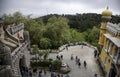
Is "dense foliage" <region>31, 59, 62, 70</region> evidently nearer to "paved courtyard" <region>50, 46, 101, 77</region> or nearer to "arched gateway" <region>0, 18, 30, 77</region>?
"paved courtyard" <region>50, 46, 101, 77</region>

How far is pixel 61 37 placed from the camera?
42219 mm

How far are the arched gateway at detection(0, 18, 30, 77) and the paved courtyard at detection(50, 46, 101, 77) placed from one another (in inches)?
290

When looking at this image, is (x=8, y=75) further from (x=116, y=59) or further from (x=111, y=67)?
(x=111, y=67)

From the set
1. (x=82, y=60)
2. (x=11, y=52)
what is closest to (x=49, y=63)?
(x=82, y=60)

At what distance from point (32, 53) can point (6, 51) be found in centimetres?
1710

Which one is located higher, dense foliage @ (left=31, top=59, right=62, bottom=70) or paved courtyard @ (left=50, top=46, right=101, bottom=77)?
dense foliage @ (left=31, top=59, right=62, bottom=70)

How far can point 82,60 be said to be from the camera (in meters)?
32.2

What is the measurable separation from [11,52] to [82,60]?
16.2 m

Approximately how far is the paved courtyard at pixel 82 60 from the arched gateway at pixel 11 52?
24.2 ft

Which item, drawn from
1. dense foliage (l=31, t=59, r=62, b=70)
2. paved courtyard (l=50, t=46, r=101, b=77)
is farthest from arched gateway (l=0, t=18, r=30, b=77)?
paved courtyard (l=50, t=46, r=101, b=77)

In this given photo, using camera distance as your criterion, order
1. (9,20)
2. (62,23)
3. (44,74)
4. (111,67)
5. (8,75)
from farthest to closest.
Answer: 1. (9,20)
2. (62,23)
3. (44,74)
4. (111,67)
5. (8,75)

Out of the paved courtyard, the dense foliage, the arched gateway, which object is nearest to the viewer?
the arched gateway

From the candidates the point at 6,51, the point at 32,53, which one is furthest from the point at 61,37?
the point at 6,51

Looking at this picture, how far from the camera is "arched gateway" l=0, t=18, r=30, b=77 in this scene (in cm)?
1472
